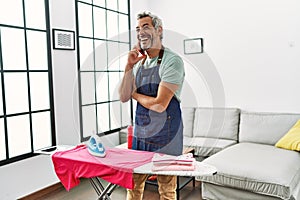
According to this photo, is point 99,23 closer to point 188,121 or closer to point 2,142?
point 188,121

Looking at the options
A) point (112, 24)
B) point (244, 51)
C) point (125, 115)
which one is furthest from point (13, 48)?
point (244, 51)

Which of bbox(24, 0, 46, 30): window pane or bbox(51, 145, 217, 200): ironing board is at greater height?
bbox(24, 0, 46, 30): window pane

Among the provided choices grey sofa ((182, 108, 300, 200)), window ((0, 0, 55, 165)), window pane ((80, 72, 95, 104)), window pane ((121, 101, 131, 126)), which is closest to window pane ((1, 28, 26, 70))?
window ((0, 0, 55, 165))

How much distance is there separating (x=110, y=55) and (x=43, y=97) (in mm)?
787

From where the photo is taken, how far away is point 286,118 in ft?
10.7

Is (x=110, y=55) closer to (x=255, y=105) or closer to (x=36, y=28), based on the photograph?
(x=36, y=28)

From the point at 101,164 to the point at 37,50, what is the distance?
170cm

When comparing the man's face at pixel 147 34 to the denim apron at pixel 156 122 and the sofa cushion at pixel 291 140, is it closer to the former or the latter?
the denim apron at pixel 156 122

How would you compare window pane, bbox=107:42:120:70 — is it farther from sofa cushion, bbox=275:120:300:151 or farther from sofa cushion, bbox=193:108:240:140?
sofa cushion, bbox=275:120:300:151

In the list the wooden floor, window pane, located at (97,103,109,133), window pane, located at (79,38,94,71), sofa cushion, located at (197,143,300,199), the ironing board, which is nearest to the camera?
the ironing board

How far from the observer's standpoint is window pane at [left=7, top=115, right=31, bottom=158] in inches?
104

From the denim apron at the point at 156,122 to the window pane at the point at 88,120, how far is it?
123 centimetres

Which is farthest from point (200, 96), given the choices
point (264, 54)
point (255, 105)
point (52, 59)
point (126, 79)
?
point (126, 79)

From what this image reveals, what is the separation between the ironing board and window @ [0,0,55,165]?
102cm
